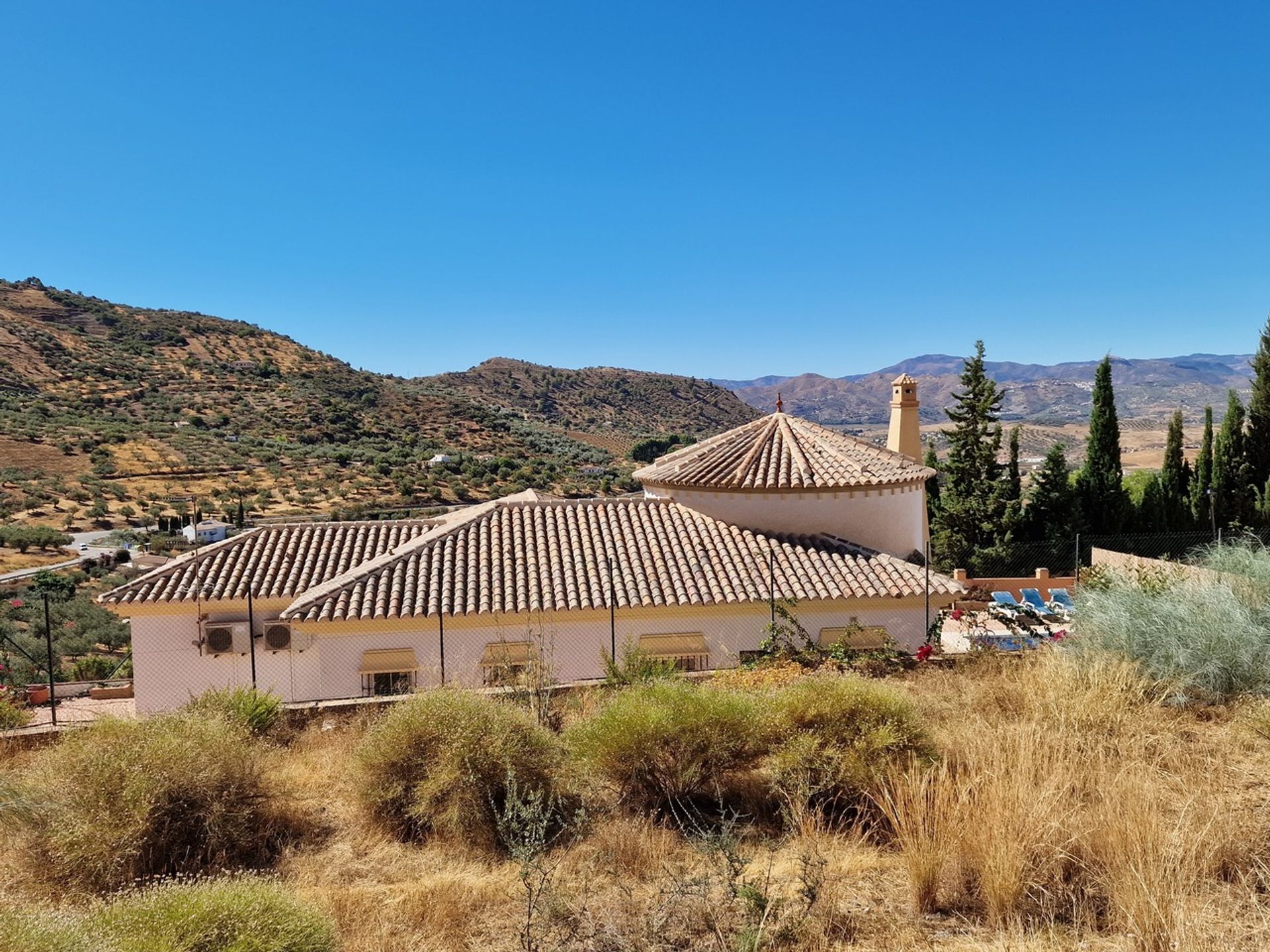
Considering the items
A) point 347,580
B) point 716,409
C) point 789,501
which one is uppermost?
point 716,409

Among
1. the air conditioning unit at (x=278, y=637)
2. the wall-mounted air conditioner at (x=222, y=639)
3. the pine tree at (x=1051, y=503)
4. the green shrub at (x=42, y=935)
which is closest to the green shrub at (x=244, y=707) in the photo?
the air conditioning unit at (x=278, y=637)

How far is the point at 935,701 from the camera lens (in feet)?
28.7

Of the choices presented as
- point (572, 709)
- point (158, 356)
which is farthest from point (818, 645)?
point (158, 356)

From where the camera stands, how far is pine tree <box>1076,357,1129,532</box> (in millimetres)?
32438

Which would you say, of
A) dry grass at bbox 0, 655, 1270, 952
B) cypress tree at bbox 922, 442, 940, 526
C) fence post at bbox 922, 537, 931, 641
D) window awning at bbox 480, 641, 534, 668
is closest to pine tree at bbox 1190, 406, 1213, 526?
cypress tree at bbox 922, 442, 940, 526

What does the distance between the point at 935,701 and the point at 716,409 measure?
374 ft

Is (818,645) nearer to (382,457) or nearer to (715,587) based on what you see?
(715,587)

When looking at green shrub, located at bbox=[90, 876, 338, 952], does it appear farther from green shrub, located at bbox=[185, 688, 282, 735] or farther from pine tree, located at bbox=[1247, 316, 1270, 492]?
pine tree, located at bbox=[1247, 316, 1270, 492]

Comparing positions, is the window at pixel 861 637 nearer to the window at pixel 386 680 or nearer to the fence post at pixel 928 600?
the fence post at pixel 928 600

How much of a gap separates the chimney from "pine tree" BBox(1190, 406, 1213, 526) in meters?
15.6

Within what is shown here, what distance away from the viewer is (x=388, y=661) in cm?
1240

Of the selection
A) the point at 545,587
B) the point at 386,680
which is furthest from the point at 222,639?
the point at 545,587

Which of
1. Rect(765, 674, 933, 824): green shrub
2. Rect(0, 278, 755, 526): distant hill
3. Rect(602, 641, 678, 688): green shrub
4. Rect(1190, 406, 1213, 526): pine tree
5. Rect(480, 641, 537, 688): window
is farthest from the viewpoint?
Rect(0, 278, 755, 526): distant hill

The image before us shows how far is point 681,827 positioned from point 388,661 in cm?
732
